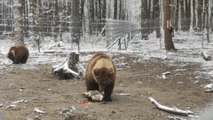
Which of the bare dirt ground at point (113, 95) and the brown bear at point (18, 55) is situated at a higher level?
the brown bear at point (18, 55)

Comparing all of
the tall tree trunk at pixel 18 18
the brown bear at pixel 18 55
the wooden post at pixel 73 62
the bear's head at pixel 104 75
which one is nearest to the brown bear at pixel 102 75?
the bear's head at pixel 104 75

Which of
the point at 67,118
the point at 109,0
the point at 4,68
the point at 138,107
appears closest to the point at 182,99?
the point at 138,107

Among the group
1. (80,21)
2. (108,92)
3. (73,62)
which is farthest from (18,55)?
(80,21)

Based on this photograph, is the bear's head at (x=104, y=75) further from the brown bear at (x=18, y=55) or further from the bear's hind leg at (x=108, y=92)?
the brown bear at (x=18, y=55)

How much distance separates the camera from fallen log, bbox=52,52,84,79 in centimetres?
1274

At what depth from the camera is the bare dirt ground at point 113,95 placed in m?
8.23

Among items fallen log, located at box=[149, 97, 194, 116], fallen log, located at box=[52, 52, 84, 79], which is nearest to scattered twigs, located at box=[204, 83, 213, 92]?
fallen log, located at box=[149, 97, 194, 116]

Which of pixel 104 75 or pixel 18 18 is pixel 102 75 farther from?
pixel 18 18

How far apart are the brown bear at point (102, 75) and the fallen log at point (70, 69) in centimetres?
314

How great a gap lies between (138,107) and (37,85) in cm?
366

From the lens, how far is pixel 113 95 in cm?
1036

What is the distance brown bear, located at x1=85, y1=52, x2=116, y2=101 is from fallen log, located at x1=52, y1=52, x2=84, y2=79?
314cm

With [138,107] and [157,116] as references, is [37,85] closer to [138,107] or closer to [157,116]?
[138,107]

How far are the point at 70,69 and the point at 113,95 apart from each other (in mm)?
2868
